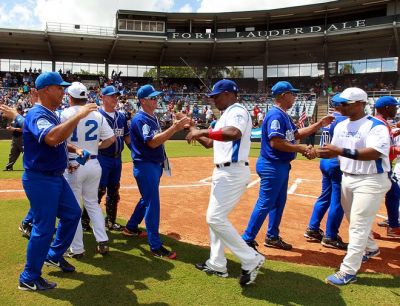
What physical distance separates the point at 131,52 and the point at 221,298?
34.2 m

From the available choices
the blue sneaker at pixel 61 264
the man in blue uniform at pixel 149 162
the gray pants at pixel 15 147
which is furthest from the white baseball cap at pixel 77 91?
the gray pants at pixel 15 147

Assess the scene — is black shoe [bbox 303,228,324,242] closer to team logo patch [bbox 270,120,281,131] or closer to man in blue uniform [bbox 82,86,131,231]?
team logo patch [bbox 270,120,281,131]

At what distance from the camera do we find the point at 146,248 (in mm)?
5160

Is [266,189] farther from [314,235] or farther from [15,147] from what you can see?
[15,147]

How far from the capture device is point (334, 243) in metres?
5.47

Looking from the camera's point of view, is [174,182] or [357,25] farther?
[357,25]

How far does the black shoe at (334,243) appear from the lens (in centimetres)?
542

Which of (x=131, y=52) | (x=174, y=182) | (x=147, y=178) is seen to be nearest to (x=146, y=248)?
(x=147, y=178)

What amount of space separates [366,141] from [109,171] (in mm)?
3713

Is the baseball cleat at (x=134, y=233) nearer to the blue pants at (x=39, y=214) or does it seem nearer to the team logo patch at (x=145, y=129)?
the team logo patch at (x=145, y=129)

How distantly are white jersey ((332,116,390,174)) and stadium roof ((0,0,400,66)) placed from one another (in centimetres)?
2778

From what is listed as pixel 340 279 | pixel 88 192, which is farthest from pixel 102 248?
pixel 340 279

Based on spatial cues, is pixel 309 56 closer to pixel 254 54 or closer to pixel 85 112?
pixel 254 54

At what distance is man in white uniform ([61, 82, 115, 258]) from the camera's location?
471 cm
